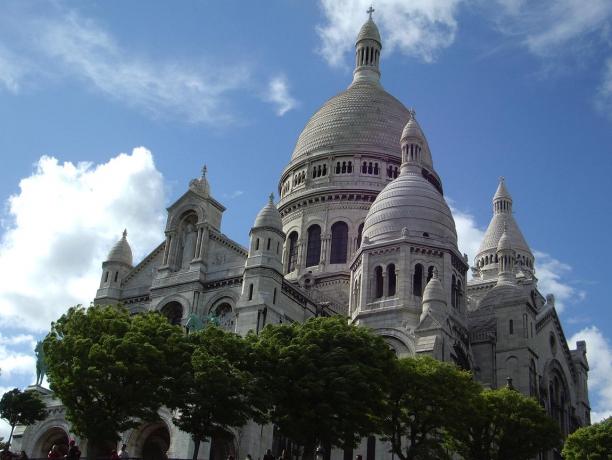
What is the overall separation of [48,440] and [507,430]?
30781 mm

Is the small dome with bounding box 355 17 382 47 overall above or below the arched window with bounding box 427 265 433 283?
above

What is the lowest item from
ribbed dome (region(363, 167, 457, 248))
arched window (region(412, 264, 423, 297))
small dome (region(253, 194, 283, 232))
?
arched window (region(412, 264, 423, 297))

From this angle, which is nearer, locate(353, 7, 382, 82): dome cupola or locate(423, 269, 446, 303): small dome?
locate(423, 269, 446, 303): small dome

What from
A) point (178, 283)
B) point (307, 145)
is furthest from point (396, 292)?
point (307, 145)

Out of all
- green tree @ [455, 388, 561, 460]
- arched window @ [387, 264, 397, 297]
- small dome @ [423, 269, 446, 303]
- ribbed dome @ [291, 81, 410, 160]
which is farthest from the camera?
ribbed dome @ [291, 81, 410, 160]

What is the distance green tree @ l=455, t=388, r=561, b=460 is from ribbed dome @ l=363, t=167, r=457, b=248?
16181 millimetres

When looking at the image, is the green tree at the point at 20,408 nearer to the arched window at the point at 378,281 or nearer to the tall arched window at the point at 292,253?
the arched window at the point at 378,281

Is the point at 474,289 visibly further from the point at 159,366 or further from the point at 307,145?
the point at 159,366

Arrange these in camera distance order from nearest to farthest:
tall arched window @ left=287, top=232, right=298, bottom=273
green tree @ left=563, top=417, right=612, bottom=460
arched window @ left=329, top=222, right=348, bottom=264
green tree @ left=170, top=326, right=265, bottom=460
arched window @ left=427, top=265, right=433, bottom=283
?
green tree @ left=170, top=326, right=265, bottom=460, green tree @ left=563, top=417, right=612, bottom=460, arched window @ left=427, top=265, right=433, bottom=283, arched window @ left=329, top=222, right=348, bottom=264, tall arched window @ left=287, top=232, right=298, bottom=273

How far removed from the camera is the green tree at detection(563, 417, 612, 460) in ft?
167

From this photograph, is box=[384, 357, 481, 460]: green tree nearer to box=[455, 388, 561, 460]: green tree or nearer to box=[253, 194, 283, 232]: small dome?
box=[455, 388, 561, 460]: green tree

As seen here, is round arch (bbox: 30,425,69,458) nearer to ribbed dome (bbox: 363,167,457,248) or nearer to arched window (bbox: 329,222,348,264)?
ribbed dome (bbox: 363,167,457,248)

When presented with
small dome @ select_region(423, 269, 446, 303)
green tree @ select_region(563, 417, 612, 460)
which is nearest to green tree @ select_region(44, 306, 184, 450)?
small dome @ select_region(423, 269, 446, 303)

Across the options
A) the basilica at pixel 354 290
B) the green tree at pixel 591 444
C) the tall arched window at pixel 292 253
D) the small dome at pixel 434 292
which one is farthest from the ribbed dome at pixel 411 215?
the green tree at pixel 591 444
